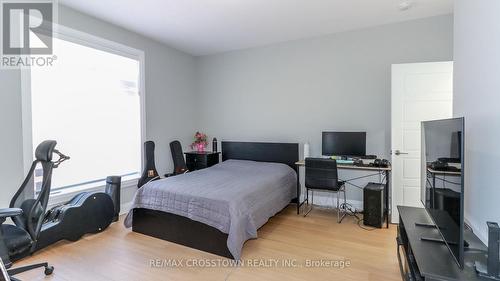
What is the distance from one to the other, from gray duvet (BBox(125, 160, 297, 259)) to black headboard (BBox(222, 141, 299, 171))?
1.68 ft

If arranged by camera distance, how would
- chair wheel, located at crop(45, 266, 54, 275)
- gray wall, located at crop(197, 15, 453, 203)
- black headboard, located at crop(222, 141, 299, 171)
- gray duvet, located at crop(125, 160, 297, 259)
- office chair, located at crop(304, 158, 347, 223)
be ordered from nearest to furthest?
1. chair wheel, located at crop(45, 266, 54, 275)
2. gray duvet, located at crop(125, 160, 297, 259)
3. office chair, located at crop(304, 158, 347, 223)
4. gray wall, located at crop(197, 15, 453, 203)
5. black headboard, located at crop(222, 141, 299, 171)

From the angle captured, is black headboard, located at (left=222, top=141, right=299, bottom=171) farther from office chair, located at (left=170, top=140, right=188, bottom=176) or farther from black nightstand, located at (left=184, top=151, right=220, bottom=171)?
office chair, located at (left=170, top=140, right=188, bottom=176)

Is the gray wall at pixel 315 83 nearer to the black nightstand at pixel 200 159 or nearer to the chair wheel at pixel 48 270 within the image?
the black nightstand at pixel 200 159

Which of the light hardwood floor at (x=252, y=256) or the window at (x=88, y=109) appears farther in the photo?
the window at (x=88, y=109)

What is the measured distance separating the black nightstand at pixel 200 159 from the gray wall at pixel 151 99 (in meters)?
0.35

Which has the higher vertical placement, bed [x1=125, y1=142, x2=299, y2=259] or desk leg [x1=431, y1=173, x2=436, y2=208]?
desk leg [x1=431, y1=173, x2=436, y2=208]

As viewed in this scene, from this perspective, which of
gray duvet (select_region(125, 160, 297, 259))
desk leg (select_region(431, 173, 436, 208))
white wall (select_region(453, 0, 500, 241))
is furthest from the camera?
gray duvet (select_region(125, 160, 297, 259))

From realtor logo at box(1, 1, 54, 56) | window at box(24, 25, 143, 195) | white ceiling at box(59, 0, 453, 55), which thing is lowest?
window at box(24, 25, 143, 195)

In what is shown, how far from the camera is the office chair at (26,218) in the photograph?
71.7 inches

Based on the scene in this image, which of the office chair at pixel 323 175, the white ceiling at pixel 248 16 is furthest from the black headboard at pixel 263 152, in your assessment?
the white ceiling at pixel 248 16

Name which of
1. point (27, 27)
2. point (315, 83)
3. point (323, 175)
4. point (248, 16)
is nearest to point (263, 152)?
point (323, 175)

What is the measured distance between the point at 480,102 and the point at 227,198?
6.82 feet

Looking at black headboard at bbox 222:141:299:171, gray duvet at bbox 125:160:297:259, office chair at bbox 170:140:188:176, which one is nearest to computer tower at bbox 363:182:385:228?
gray duvet at bbox 125:160:297:259

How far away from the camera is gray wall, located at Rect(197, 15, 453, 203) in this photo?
3.58 m
